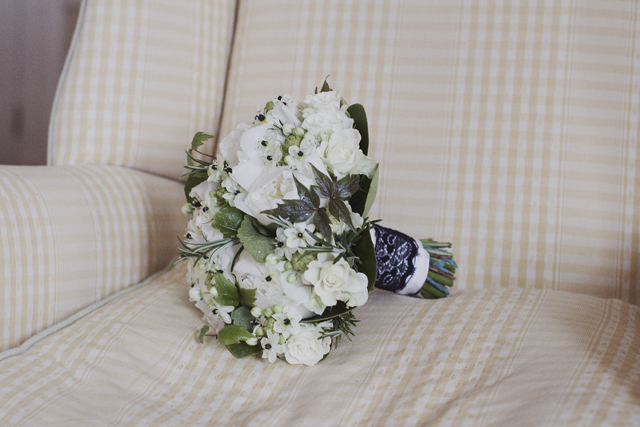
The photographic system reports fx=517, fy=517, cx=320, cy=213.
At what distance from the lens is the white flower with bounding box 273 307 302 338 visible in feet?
2.14

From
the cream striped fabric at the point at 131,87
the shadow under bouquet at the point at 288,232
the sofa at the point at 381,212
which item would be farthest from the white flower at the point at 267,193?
the cream striped fabric at the point at 131,87

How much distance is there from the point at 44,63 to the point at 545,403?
5.34ft

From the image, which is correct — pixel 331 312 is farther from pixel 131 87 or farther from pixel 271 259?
pixel 131 87

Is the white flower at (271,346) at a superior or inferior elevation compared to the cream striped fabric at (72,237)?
inferior

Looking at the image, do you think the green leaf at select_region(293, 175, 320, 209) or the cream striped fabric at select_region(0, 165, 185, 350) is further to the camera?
the cream striped fabric at select_region(0, 165, 185, 350)

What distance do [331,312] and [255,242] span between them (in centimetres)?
14

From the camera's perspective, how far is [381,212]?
973 mm

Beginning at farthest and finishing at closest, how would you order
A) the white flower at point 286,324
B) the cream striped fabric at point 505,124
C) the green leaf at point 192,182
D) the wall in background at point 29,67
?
1. the wall in background at point 29,67
2. the cream striped fabric at point 505,124
3. the green leaf at point 192,182
4. the white flower at point 286,324

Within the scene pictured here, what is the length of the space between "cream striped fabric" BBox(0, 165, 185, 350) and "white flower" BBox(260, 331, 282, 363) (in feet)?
1.15

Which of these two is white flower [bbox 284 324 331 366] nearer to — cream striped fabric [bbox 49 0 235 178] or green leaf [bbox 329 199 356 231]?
green leaf [bbox 329 199 356 231]

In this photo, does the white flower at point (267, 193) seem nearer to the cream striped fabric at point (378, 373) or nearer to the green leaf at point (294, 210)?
the green leaf at point (294, 210)

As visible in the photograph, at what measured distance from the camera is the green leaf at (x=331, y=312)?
0.66 m

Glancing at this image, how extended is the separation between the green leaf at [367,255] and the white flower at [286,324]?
0.10m

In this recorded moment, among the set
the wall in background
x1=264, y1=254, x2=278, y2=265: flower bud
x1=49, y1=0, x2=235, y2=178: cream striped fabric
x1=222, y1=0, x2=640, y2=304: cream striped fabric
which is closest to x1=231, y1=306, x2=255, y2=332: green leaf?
x1=264, y1=254, x2=278, y2=265: flower bud
